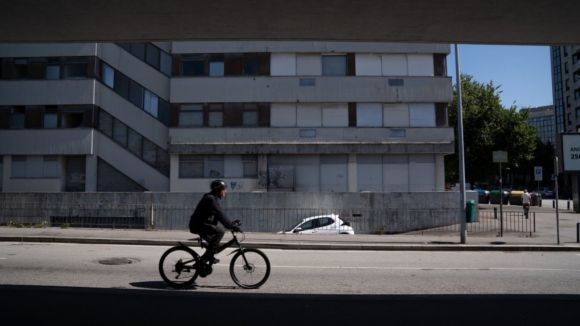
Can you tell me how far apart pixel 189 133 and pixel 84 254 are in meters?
16.4

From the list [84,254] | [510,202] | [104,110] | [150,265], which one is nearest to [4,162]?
[104,110]

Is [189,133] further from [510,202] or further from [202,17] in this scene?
[510,202]

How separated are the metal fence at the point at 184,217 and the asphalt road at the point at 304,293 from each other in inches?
300

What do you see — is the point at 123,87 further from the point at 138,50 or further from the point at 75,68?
the point at 75,68

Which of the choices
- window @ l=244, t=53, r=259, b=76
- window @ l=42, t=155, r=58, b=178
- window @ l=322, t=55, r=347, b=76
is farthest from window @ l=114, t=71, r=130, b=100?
window @ l=322, t=55, r=347, b=76

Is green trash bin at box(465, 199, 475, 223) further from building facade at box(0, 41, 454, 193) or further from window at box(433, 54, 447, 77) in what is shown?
window at box(433, 54, 447, 77)

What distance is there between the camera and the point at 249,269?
27.3 feet

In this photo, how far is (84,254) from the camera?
12.5m

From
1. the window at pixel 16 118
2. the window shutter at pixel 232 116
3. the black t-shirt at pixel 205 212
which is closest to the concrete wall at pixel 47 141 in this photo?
the window at pixel 16 118

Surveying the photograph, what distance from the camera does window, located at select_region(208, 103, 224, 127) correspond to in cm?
2855

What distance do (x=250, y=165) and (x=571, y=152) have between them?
17.5 meters

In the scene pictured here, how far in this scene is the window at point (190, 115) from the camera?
2856 centimetres

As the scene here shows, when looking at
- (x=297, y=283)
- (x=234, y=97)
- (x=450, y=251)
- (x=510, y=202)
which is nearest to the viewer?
(x=297, y=283)

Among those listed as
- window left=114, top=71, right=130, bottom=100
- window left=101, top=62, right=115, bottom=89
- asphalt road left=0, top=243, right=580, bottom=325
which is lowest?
asphalt road left=0, top=243, right=580, bottom=325
